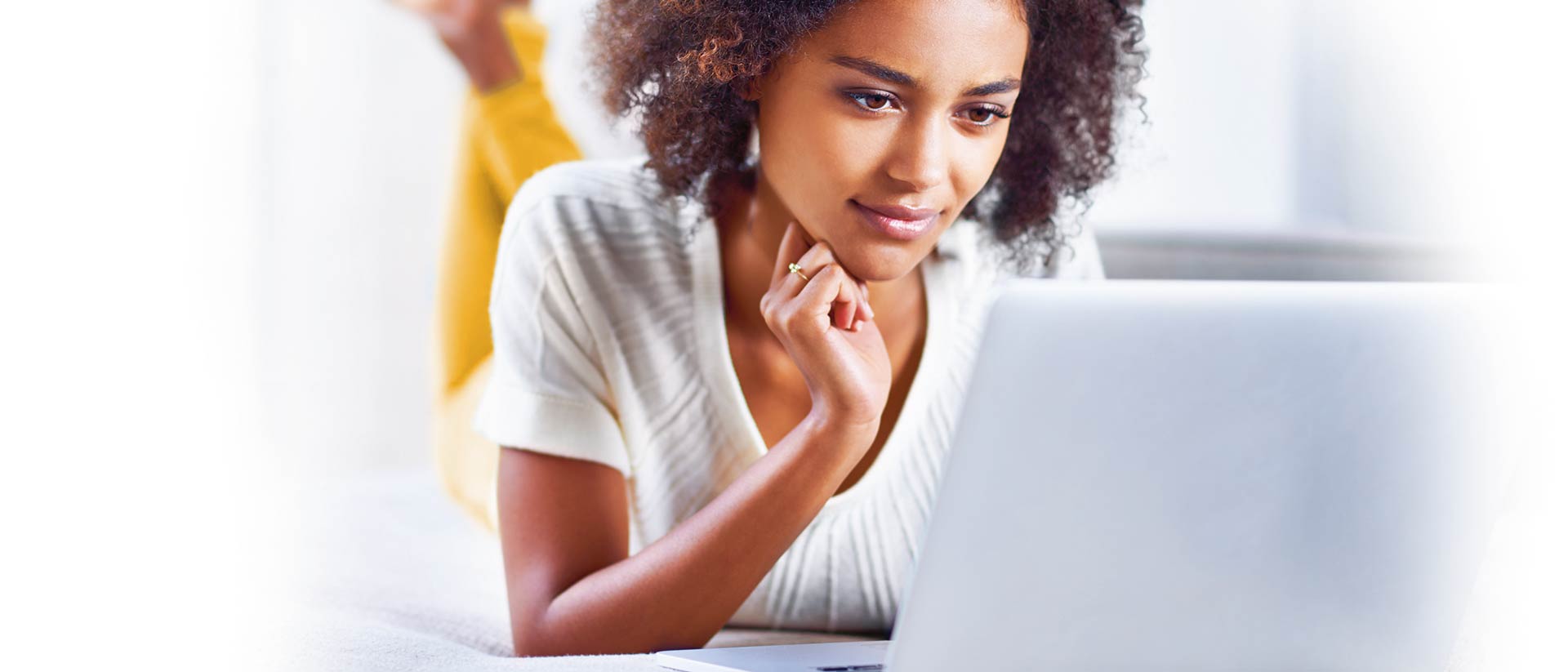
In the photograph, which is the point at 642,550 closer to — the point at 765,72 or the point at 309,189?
the point at 765,72

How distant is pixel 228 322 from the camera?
2.84 meters

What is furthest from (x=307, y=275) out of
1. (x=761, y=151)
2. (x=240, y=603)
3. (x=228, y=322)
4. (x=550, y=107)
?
(x=761, y=151)

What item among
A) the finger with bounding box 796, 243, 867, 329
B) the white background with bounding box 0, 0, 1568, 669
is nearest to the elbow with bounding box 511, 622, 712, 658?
the finger with bounding box 796, 243, 867, 329

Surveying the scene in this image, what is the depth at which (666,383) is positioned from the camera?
1208 millimetres

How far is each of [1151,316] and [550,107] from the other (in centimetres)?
153

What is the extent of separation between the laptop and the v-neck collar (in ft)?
1.69

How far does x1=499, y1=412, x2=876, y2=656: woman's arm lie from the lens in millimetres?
996

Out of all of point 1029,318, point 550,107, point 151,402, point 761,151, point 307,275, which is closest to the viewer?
point 1029,318

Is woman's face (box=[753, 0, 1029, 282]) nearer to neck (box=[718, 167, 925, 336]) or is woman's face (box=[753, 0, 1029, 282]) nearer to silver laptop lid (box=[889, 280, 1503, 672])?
neck (box=[718, 167, 925, 336])

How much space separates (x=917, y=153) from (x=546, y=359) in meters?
0.37

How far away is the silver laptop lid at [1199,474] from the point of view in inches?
24.8

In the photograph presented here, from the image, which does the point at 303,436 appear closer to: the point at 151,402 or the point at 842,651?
the point at 151,402

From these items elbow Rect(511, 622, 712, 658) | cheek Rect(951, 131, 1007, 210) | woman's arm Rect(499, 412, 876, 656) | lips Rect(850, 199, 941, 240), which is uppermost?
cheek Rect(951, 131, 1007, 210)

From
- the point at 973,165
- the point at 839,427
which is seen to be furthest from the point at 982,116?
the point at 839,427
